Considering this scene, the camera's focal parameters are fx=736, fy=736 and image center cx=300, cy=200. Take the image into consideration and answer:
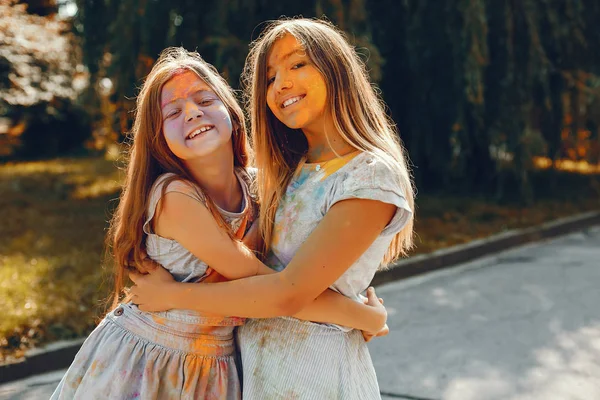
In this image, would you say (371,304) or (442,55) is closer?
(371,304)

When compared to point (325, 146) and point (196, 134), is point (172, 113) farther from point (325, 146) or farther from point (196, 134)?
point (325, 146)

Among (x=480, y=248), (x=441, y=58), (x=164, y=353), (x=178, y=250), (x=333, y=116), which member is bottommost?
(x=480, y=248)

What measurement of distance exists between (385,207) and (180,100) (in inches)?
27.5

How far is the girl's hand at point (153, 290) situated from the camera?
6.77 ft

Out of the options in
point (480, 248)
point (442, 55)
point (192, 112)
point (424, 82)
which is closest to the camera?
point (192, 112)

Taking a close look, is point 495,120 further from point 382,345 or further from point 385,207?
point 385,207

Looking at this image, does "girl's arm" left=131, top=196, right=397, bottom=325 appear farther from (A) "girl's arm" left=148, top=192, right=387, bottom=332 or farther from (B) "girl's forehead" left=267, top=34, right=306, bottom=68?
(B) "girl's forehead" left=267, top=34, right=306, bottom=68

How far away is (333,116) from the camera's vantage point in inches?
80.4

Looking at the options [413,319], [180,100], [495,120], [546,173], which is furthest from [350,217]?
[546,173]

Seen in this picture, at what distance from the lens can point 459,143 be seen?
9.29 meters

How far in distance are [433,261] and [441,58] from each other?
3.34 m

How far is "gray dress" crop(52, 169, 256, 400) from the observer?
2.03 m

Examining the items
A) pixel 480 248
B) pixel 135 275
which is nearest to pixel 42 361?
pixel 135 275

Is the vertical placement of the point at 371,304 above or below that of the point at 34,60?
above
